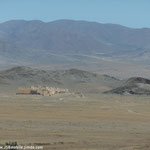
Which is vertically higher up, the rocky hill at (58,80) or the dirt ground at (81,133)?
the dirt ground at (81,133)

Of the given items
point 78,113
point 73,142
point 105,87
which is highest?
point 73,142

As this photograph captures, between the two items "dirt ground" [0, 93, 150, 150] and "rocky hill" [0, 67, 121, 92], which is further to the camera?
"rocky hill" [0, 67, 121, 92]

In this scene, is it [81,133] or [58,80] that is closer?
[81,133]

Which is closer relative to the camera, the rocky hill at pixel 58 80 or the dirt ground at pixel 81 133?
the dirt ground at pixel 81 133

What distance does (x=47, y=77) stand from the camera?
338 ft

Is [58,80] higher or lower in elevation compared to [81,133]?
lower

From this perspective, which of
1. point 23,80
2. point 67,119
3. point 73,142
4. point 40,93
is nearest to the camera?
point 73,142

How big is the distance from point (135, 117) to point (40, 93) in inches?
1236

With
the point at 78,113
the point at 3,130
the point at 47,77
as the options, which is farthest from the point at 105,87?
the point at 3,130

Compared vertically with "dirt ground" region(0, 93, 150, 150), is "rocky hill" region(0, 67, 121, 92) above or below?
below

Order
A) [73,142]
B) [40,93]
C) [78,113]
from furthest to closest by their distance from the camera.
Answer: [40,93] → [78,113] → [73,142]

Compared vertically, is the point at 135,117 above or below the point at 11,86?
above

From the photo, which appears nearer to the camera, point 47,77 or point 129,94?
point 129,94

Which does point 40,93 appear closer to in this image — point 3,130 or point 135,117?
point 135,117
